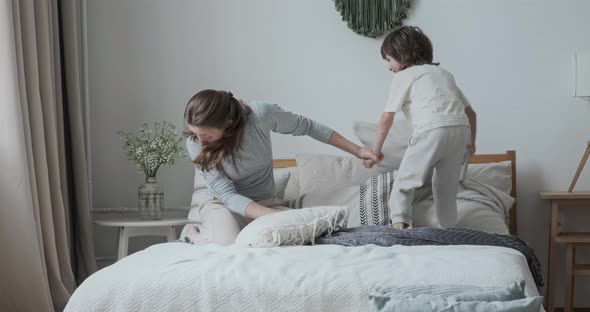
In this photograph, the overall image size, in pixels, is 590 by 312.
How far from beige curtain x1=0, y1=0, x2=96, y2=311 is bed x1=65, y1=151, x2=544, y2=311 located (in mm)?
1062

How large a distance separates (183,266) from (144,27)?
218cm

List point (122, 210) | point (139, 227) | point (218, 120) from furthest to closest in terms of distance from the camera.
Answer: point (122, 210) → point (139, 227) → point (218, 120)

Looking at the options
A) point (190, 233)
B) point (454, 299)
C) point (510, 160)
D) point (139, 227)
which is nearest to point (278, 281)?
point (454, 299)

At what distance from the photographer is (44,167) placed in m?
3.33

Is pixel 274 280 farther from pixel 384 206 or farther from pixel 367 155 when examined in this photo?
pixel 367 155

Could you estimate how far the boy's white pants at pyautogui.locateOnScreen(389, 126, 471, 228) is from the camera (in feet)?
10.0

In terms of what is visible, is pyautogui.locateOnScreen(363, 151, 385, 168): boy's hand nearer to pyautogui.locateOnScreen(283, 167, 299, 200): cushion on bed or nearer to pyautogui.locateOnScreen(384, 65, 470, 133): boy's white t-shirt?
pyautogui.locateOnScreen(384, 65, 470, 133): boy's white t-shirt

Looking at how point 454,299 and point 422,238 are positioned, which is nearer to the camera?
point 454,299

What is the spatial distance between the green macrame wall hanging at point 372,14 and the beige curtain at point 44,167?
4.34 ft

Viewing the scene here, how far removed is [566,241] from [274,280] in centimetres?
192

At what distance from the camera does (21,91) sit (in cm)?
318

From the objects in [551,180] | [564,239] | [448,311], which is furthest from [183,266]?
[551,180]

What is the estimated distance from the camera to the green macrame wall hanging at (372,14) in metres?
3.92

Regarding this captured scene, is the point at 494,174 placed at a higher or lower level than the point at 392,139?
lower
